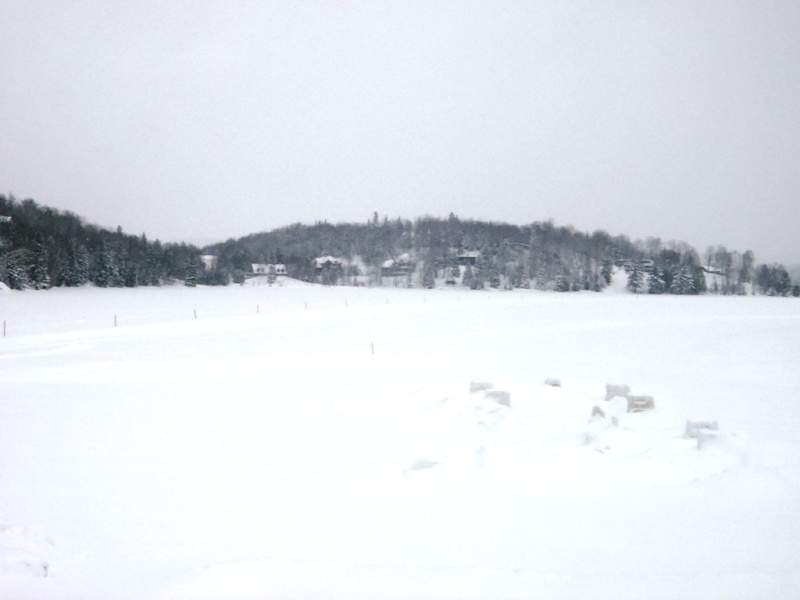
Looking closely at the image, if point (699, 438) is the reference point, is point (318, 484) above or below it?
below

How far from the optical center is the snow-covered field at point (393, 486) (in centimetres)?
423

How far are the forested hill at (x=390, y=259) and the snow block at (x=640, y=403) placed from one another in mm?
65338

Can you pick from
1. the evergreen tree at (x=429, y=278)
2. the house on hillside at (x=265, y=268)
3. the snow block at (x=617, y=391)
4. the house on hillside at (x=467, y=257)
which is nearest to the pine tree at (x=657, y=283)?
the house on hillside at (x=467, y=257)

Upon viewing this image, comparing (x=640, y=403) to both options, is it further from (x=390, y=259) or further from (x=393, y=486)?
(x=390, y=259)

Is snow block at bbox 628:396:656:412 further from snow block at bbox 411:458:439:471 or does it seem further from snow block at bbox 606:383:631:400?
snow block at bbox 411:458:439:471

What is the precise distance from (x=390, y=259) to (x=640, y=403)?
425ft

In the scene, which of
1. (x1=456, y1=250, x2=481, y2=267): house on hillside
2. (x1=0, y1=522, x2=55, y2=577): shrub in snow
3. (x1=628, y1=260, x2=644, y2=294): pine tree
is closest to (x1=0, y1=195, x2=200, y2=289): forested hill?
(x1=0, y1=522, x2=55, y2=577): shrub in snow

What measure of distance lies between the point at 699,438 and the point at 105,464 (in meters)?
8.26

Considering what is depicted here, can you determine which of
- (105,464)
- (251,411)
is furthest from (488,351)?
(105,464)

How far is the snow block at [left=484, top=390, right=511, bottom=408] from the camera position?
9808 mm

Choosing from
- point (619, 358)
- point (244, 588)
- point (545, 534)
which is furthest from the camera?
point (619, 358)

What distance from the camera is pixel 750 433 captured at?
7.91 meters

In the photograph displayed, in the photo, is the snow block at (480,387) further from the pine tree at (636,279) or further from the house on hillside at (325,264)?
the house on hillside at (325,264)

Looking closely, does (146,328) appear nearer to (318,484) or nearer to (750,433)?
(318,484)
